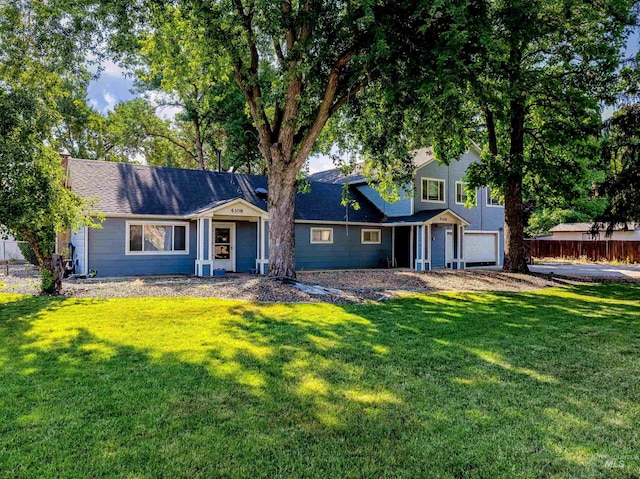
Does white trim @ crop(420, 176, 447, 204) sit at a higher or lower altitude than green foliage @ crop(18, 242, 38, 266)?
higher

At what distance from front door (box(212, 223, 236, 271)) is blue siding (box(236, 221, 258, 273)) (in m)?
0.18

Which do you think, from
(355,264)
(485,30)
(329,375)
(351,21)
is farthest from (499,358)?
(355,264)

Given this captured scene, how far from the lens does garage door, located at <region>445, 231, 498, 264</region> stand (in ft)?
74.5

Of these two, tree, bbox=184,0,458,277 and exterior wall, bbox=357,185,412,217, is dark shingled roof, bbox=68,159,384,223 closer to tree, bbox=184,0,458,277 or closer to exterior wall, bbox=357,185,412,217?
exterior wall, bbox=357,185,412,217

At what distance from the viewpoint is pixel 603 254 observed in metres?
28.6

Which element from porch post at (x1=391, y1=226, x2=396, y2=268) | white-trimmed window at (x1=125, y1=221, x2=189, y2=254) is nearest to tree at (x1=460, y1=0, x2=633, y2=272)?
porch post at (x1=391, y1=226, x2=396, y2=268)

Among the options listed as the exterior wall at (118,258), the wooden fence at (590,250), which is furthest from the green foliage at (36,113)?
the wooden fence at (590,250)

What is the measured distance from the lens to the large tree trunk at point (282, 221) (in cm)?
1177

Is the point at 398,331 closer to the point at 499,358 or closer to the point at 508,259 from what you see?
the point at 499,358

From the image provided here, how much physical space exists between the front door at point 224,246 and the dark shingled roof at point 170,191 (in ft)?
3.66

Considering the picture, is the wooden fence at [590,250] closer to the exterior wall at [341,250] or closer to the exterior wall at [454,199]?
the exterior wall at [454,199]

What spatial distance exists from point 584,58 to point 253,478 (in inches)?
590

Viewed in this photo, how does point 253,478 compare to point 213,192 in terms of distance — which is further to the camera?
point 213,192

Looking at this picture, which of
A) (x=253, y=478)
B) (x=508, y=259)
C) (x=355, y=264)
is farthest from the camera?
(x=355, y=264)
